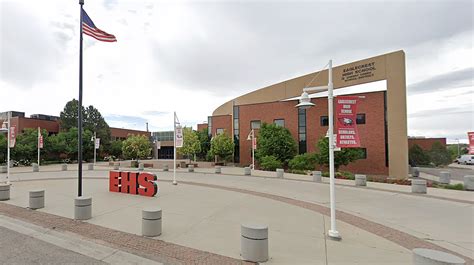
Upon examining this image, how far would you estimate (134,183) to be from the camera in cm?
1296

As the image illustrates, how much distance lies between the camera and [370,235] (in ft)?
22.6

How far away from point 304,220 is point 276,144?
74.1 ft

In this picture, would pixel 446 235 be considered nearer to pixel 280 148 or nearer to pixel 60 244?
pixel 60 244

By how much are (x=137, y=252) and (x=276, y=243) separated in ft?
10.6

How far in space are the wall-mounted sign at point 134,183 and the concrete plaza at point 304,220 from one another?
0.44m

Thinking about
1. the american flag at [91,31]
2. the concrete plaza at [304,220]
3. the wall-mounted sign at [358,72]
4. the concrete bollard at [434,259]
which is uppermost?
the wall-mounted sign at [358,72]

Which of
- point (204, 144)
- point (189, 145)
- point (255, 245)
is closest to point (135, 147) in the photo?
point (189, 145)

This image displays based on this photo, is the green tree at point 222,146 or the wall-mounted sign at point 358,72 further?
the green tree at point 222,146

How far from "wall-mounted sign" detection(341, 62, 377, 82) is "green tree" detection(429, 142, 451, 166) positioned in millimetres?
24226

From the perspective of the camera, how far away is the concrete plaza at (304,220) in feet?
19.2

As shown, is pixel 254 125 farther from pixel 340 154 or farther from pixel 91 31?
pixel 91 31

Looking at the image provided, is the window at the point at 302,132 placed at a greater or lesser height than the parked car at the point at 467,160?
greater

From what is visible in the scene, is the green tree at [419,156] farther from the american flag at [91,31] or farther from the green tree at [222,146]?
the american flag at [91,31]

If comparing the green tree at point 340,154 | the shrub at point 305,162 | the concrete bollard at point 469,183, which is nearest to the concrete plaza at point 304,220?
the concrete bollard at point 469,183
